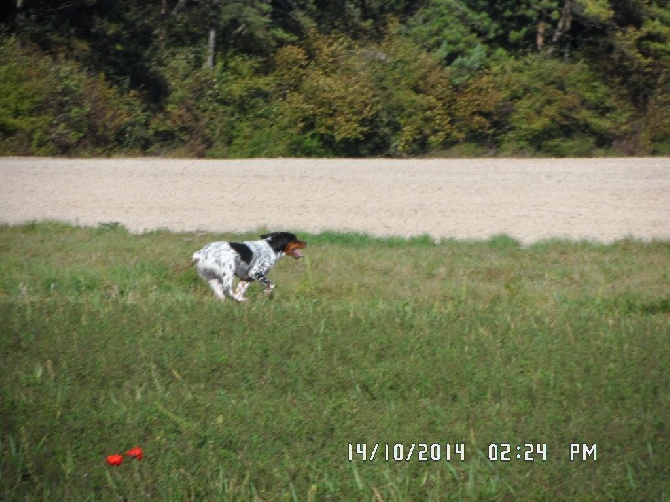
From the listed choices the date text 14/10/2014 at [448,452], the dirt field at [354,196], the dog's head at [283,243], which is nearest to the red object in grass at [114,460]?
the date text 14/10/2014 at [448,452]

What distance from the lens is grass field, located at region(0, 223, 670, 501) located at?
545 cm

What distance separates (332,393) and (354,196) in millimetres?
11448

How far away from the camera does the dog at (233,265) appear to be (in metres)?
9.59

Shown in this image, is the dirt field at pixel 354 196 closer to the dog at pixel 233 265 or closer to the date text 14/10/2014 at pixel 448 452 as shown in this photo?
the dog at pixel 233 265

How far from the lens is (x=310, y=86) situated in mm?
25953

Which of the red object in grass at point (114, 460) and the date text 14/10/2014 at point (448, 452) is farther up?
the date text 14/10/2014 at point (448, 452)

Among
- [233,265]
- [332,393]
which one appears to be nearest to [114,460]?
[332,393]

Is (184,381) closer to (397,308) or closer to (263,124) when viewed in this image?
(397,308)

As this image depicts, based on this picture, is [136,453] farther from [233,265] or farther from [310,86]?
[310,86]

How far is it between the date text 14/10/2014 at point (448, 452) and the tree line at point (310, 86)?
19151 mm

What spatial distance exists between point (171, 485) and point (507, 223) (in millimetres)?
10881

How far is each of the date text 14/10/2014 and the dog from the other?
3.74 m

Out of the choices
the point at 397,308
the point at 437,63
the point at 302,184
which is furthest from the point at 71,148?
the point at 397,308

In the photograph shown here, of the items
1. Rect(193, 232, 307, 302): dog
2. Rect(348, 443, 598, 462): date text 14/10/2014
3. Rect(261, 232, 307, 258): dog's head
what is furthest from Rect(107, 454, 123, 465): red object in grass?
Rect(261, 232, 307, 258): dog's head
